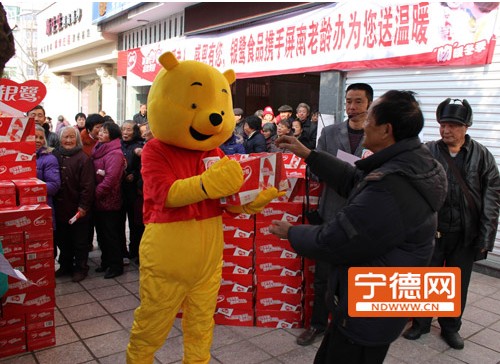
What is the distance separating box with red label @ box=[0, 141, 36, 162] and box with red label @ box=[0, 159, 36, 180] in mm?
34

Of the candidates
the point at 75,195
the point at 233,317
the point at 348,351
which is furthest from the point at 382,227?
the point at 75,195

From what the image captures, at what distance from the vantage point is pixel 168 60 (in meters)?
2.47

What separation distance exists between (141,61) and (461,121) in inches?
441

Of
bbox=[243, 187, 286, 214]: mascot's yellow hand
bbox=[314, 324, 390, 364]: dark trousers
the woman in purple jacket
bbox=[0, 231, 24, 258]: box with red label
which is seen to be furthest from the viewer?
the woman in purple jacket

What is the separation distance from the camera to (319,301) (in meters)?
3.49

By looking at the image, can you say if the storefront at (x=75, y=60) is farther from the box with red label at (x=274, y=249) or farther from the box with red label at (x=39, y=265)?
the box with red label at (x=274, y=249)

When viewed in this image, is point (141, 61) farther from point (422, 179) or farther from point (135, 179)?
point (422, 179)

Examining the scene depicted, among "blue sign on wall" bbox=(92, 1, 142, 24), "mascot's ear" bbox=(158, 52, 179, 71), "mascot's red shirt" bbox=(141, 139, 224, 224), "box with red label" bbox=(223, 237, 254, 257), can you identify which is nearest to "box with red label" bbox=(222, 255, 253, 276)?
"box with red label" bbox=(223, 237, 254, 257)

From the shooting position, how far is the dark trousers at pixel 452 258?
11.6ft

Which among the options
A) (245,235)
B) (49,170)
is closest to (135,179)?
(49,170)

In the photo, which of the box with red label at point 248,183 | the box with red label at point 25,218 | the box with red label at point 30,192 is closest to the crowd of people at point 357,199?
the box with red label at point 248,183

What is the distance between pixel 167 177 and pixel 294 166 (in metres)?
1.67

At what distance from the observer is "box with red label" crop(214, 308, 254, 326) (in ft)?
12.2

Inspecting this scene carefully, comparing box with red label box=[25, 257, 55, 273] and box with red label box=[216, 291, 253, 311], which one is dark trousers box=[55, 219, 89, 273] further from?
box with red label box=[216, 291, 253, 311]
